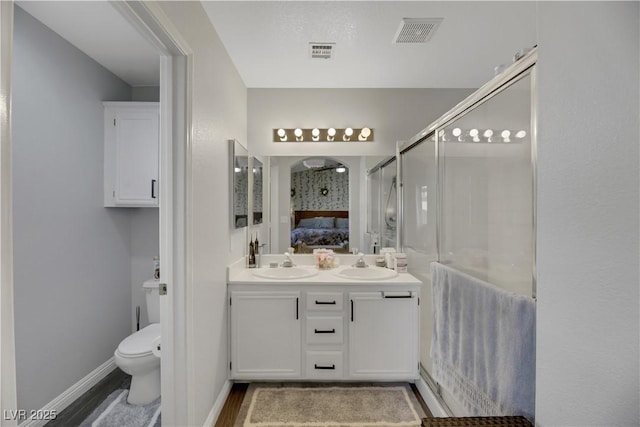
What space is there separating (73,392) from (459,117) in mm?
3001

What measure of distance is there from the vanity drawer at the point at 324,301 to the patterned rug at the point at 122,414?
118 centimetres

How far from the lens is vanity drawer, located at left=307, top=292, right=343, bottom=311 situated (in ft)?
7.67

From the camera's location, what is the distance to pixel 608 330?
644 mm

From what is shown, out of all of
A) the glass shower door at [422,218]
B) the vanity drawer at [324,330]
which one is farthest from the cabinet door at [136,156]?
the glass shower door at [422,218]

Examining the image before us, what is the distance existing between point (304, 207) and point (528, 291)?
2.01 metres

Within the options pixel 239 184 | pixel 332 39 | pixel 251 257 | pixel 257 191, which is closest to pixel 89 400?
pixel 251 257

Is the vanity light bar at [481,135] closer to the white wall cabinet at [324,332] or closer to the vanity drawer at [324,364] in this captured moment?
the white wall cabinet at [324,332]

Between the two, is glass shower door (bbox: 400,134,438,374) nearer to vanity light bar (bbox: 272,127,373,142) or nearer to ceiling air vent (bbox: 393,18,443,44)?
vanity light bar (bbox: 272,127,373,142)

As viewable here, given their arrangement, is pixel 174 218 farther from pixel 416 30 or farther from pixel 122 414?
pixel 416 30

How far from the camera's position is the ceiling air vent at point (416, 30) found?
188 centimetres

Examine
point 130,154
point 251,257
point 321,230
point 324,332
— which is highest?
point 130,154

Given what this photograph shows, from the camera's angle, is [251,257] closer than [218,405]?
No

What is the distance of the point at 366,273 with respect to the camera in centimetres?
264

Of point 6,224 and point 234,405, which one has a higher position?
point 6,224
